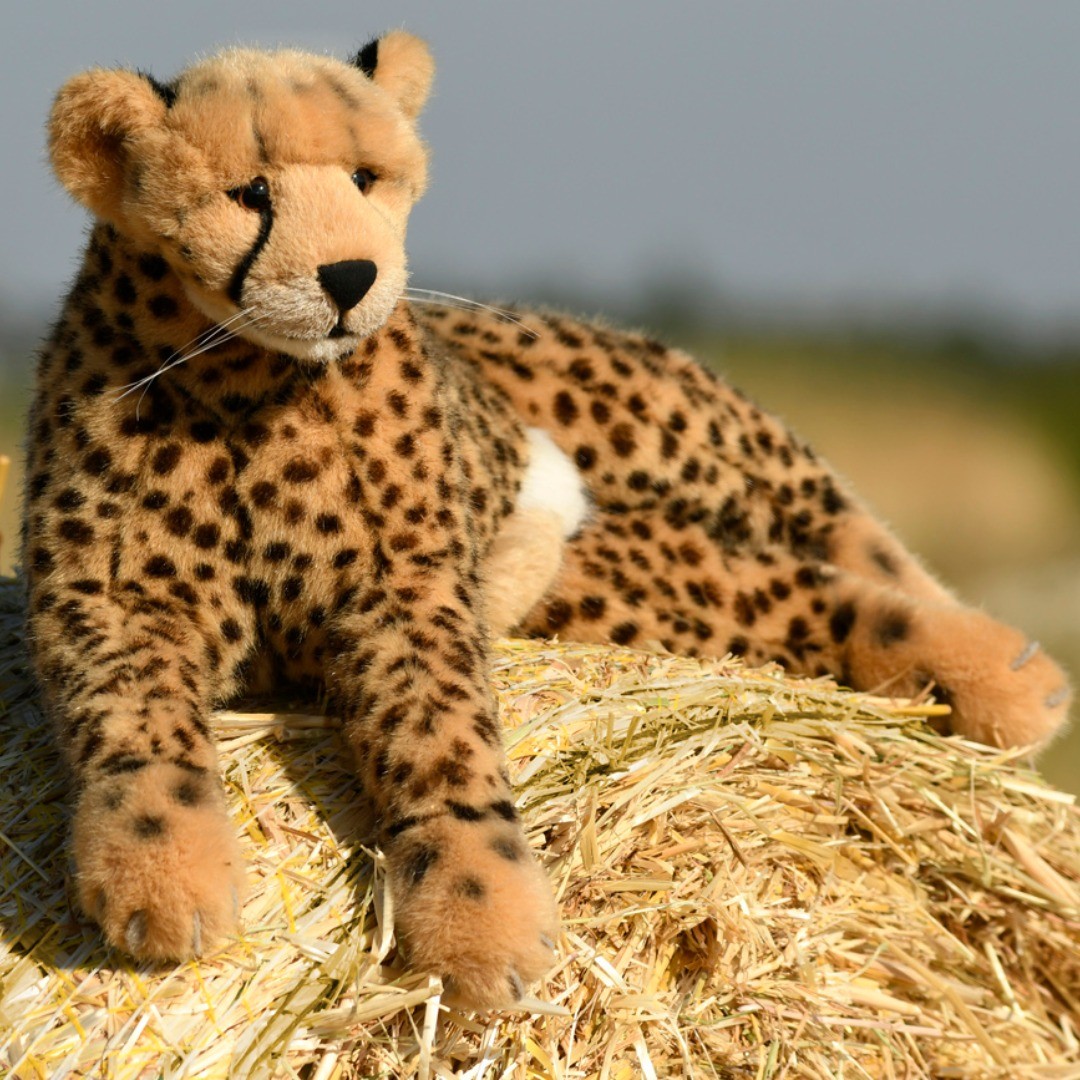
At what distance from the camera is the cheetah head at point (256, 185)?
6.37ft

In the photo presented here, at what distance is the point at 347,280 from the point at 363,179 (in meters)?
0.24

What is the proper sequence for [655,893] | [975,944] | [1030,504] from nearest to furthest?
[655,893]
[975,944]
[1030,504]

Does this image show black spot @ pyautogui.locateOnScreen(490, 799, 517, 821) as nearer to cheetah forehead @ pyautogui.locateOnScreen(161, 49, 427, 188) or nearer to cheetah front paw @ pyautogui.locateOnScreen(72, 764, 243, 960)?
cheetah front paw @ pyautogui.locateOnScreen(72, 764, 243, 960)

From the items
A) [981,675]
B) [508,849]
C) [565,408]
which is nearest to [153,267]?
[508,849]

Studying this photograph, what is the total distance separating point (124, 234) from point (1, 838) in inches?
36.3

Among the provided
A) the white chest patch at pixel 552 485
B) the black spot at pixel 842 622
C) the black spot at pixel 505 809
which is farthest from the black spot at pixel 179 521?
the black spot at pixel 842 622

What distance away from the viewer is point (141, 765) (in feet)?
6.61

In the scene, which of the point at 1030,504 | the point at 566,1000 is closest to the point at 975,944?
the point at 566,1000

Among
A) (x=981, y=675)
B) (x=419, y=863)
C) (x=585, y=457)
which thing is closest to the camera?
(x=419, y=863)

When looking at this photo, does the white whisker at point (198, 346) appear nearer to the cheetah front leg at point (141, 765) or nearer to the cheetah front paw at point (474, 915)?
the cheetah front leg at point (141, 765)

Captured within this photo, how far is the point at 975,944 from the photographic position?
2.71 metres

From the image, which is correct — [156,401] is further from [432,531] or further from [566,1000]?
[566,1000]

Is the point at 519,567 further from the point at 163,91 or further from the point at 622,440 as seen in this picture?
the point at 163,91

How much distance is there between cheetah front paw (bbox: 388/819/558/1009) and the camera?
1905 millimetres
